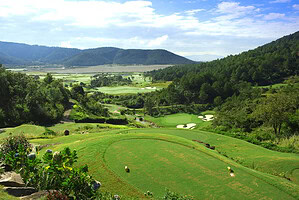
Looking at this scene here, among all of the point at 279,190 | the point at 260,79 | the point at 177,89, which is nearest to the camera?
the point at 279,190

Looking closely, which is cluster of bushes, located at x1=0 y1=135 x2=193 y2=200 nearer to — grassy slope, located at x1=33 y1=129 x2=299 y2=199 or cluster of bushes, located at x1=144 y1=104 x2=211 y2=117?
grassy slope, located at x1=33 y1=129 x2=299 y2=199

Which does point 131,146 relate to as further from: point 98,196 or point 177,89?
point 177,89

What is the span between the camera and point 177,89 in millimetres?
100000

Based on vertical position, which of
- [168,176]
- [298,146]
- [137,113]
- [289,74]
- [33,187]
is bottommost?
[137,113]

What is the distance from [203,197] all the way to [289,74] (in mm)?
125444

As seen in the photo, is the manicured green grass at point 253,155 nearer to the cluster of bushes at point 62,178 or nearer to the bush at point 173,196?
the bush at point 173,196

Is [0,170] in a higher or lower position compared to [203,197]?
higher

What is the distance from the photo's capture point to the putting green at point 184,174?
12.5 meters

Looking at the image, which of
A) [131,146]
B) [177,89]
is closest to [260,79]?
[177,89]

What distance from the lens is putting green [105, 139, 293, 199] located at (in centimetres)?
1252

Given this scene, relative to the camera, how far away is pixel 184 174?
1397 centimetres

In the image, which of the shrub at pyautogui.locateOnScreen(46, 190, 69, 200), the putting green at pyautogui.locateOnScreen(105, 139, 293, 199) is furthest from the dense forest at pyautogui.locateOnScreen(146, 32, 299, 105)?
the shrub at pyautogui.locateOnScreen(46, 190, 69, 200)

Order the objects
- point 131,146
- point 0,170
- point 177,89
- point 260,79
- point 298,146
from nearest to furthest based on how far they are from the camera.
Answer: point 0,170
point 131,146
point 298,146
point 177,89
point 260,79

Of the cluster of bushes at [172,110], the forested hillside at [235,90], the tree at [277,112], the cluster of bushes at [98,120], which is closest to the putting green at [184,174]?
the tree at [277,112]
